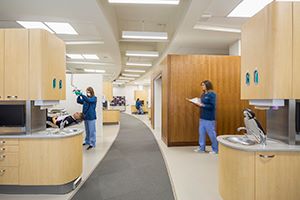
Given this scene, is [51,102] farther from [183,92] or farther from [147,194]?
[183,92]

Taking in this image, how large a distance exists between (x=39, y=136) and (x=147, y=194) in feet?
5.48

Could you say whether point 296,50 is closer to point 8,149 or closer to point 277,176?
point 277,176

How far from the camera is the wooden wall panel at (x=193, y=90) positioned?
585 cm

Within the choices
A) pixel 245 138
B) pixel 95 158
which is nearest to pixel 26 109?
pixel 95 158

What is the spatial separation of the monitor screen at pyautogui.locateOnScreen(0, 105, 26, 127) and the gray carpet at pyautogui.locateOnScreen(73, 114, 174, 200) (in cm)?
134

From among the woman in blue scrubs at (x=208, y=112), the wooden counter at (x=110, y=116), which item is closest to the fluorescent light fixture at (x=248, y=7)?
the woman in blue scrubs at (x=208, y=112)

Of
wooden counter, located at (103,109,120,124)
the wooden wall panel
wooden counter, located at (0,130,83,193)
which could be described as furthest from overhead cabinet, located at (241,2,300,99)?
wooden counter, located at (103,109,120,124)

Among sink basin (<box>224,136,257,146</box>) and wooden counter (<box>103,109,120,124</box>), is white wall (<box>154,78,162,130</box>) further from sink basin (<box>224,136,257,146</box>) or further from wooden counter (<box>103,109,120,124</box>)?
sink basin (<box>224,136,257,146</box>)

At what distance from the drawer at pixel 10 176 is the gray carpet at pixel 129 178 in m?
0.85

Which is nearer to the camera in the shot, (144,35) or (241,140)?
(241,140)

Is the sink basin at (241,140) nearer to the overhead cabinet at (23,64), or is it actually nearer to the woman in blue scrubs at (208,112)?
the woman in blue scrubs at (208,112)

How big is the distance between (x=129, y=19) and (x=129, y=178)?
15.4ft

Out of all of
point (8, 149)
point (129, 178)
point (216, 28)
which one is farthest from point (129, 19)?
point (8, 149)

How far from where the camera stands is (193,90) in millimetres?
5910
